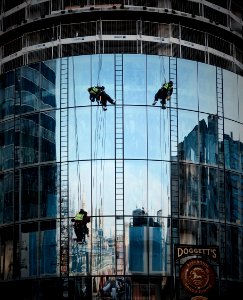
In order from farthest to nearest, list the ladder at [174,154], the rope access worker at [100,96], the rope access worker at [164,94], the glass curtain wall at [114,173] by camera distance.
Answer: the rope access worker at [164,94], the rope access worker at [100,96], the ladder at [174,154], the glass curtain wall at [114,173]

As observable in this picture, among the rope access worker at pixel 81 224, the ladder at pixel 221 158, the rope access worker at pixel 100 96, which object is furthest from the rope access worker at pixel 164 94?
the rope access worker at pixel 81 224

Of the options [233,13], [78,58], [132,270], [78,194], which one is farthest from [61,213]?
[233,13]

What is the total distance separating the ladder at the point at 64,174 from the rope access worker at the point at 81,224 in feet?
2.44

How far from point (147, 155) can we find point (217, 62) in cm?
851

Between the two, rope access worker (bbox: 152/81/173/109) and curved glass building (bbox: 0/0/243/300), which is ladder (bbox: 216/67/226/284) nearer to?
curved glass building (bbox: 0/0/243/300)

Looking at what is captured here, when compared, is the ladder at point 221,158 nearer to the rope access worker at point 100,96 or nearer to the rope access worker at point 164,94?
the rope access worker at point 164,94

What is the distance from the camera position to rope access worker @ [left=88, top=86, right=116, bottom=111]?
155ft

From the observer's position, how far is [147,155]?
4697cm

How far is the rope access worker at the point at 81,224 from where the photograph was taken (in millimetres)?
45228

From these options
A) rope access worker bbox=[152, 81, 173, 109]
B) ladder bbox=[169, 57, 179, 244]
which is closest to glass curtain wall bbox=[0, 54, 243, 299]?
ladder bbox=[169, 57, 179, 244]

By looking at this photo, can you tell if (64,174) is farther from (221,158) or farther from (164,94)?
(221,158)

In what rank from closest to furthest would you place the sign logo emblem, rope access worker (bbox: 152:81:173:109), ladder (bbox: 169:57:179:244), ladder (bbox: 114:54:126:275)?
1. the sign logo emblem
2. ladder (bbox: 114:54:126:275)
3. ladder (bbox: 169:57:179:244)
4. rope access worker (bbox: 152:81:173:109)

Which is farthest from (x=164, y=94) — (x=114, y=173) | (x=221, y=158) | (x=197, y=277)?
(x=197, y=277)

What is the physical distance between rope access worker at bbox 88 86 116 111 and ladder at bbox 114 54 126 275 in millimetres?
589
